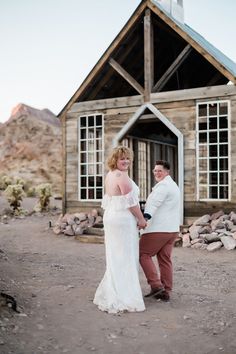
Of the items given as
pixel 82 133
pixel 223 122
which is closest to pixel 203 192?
pixel 223 122

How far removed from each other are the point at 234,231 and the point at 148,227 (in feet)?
16.8

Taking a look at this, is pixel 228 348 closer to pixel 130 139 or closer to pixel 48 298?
pixel 48 298

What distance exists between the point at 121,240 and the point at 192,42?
742 centimetres

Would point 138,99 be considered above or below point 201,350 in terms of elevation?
above

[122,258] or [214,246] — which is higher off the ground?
[122,258]

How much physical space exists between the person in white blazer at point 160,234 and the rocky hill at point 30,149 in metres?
26.7

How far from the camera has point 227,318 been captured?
4.82 meters

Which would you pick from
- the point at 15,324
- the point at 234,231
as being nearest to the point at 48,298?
the point at 15,324

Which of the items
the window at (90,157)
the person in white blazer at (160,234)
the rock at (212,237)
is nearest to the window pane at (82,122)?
the window at (90,157)

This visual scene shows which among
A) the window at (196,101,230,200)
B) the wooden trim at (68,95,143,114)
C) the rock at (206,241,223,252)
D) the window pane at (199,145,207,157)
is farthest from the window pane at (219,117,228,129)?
the rock at (206,241,223,252)

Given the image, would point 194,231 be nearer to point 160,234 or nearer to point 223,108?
point 223,108

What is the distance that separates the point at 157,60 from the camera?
14172 mm

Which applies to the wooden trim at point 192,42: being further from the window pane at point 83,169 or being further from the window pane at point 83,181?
the window pane at point 83,181

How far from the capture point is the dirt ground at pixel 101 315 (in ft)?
13.1
